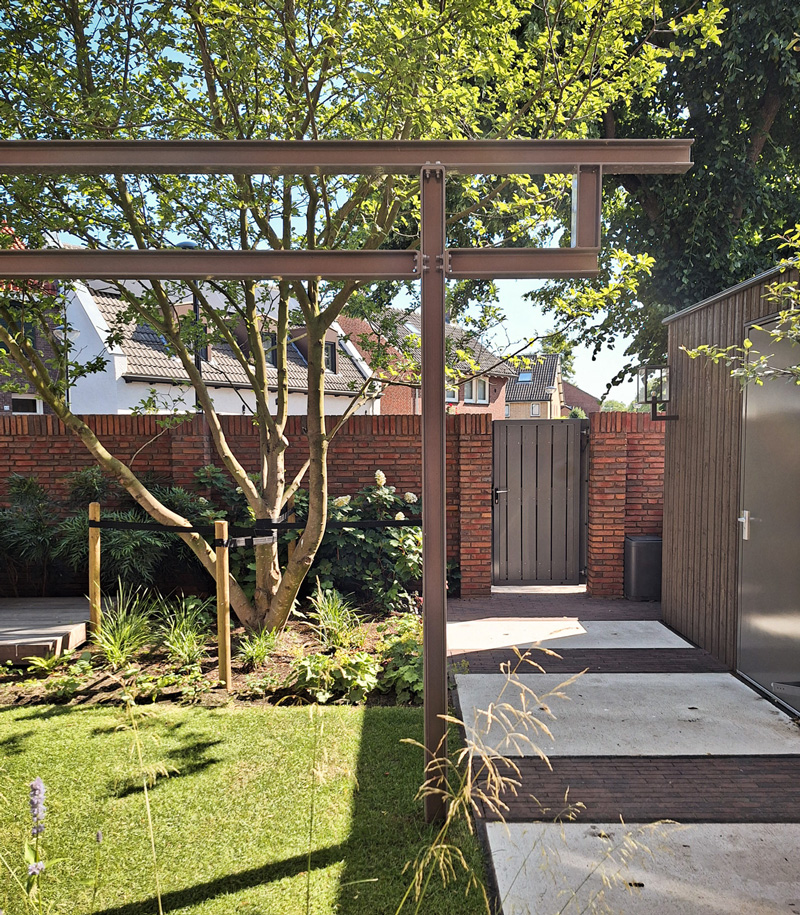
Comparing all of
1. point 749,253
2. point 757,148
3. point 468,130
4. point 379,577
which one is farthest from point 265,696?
point 757,148

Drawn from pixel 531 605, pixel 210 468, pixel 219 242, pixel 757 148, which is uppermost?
pixel 757 148

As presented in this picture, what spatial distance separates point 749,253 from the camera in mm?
9453

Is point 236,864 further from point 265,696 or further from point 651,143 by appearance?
point 651,143

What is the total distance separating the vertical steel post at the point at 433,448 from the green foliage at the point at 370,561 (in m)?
3.48

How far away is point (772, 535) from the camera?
450 centimetres

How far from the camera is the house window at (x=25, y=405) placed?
1700 centimetres

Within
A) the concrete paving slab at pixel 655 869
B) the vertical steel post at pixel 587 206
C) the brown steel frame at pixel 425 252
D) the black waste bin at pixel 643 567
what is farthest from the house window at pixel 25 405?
the concrete paving slab at pixel 655 869

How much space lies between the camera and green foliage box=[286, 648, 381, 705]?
174 inches

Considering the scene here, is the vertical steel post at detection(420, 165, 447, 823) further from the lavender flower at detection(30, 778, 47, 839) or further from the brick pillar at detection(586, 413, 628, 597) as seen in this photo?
the brick pillar at detection(586, 413, 628, 597)

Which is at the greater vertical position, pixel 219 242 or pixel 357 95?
pixel 357 95

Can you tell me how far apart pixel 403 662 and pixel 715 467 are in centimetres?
292

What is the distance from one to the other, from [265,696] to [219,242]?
12.5 feet

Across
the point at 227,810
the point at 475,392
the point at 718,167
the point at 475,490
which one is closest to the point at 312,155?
the point at 227,810

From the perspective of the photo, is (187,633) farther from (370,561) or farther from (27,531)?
(27,531)
